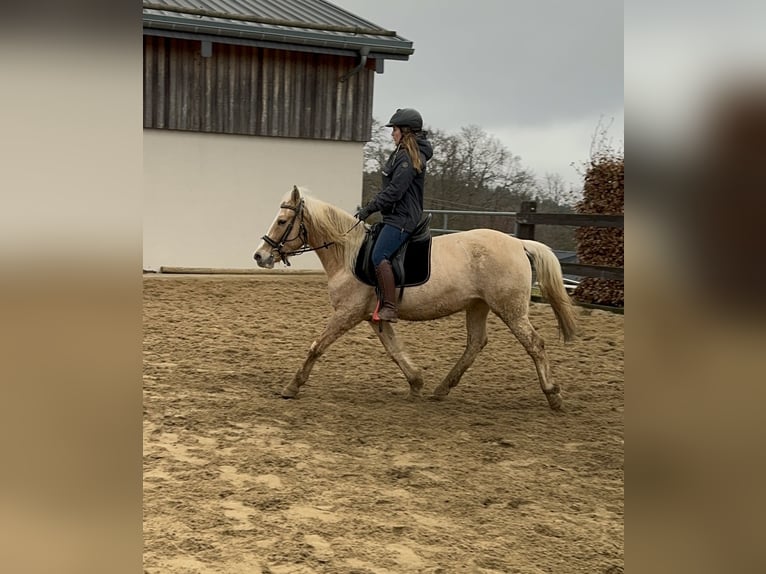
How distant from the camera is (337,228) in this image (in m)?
5.97

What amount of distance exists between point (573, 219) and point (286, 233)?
20.3 feet

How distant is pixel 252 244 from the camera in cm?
1341

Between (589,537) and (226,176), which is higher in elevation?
(226,176)

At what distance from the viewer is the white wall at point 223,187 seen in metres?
12.7

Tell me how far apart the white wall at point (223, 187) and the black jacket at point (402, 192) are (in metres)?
7.65

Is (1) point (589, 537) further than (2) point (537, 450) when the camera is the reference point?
No

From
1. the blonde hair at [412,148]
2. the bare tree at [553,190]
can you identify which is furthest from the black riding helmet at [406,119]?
the bare tree at [553,190]

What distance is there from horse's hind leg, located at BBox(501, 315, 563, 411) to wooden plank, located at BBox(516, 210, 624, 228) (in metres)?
4.92

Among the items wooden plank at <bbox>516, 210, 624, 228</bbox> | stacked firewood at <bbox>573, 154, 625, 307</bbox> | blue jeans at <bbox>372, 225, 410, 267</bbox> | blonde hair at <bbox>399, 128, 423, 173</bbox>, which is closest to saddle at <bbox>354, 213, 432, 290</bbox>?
blue jeans at <bbox>372, 225, 410, 267</bbox>
